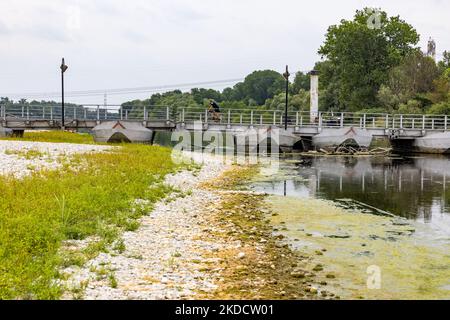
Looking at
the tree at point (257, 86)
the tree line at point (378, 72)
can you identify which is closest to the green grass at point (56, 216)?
the tree line at point (378, 72)

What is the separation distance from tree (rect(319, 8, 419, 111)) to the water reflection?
120 feet

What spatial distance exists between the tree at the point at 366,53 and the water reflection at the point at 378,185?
120ft

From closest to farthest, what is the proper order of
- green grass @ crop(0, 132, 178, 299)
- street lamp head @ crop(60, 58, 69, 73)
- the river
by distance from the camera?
green grass @ crop(0, 132, 178, 299) < the river < street lamp head @ crop(60, 58, 69, 73)

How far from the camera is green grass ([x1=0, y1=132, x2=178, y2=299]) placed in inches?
309

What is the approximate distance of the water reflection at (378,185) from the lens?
1803 centimetres

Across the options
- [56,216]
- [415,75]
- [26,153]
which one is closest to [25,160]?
[26,153]

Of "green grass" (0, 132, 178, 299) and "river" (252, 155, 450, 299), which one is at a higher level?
"green grass" (0, 132, 178, 299)

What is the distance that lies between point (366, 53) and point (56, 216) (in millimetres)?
66289

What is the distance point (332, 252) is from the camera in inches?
436

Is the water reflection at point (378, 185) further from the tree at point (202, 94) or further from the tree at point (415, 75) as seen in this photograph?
the tree at point (202, 94)

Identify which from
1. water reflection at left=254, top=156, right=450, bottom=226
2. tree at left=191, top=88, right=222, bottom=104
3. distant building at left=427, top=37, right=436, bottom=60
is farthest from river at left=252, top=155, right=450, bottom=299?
tree at left=191, top=88, right=222, bottom=104

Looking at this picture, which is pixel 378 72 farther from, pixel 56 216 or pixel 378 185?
pixel 56 216

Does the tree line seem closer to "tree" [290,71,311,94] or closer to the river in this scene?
"tree" [290,71,311,94]
